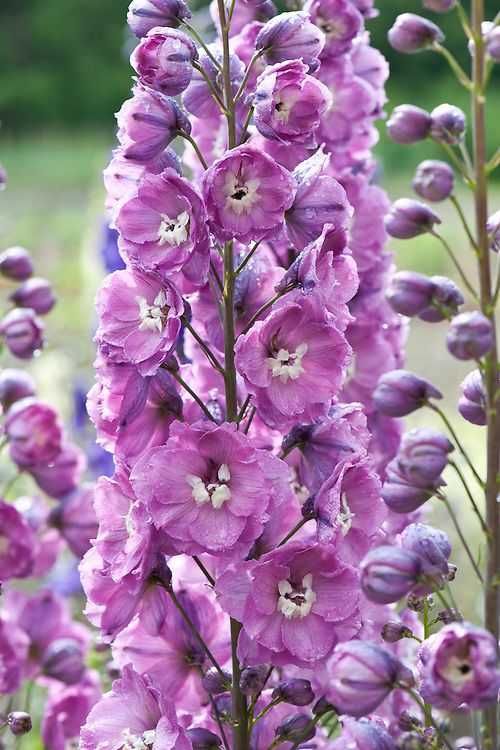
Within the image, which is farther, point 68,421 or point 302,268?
point 68,421

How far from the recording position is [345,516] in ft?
2.95

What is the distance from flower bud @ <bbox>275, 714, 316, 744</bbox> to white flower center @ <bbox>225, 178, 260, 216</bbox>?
1.19 ft

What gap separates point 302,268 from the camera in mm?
868

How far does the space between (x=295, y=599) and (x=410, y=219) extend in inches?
10.7

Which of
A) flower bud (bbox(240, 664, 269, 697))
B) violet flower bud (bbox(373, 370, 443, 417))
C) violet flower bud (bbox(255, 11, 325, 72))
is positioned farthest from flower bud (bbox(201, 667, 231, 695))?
violet flower bud (bbox(255, 11, 325, 72))

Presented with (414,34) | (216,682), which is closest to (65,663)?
(216,682)

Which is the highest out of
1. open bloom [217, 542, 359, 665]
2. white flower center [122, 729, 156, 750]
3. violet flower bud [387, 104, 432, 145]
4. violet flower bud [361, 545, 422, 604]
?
violet flower bud [387, 104, 432, 145]

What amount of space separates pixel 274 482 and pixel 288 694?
0.15 meters

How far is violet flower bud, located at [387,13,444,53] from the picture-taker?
886 mm

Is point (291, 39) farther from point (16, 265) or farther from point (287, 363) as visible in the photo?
point (16, 265)

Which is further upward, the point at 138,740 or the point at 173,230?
the point at 173,230

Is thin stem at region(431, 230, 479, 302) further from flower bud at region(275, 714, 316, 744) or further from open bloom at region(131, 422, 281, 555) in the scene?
flower bud at region(275, 714, 316, 744)

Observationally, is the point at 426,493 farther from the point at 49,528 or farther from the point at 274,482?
the point at 49,528

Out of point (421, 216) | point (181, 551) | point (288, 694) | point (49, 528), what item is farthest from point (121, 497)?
point (49, 528)
